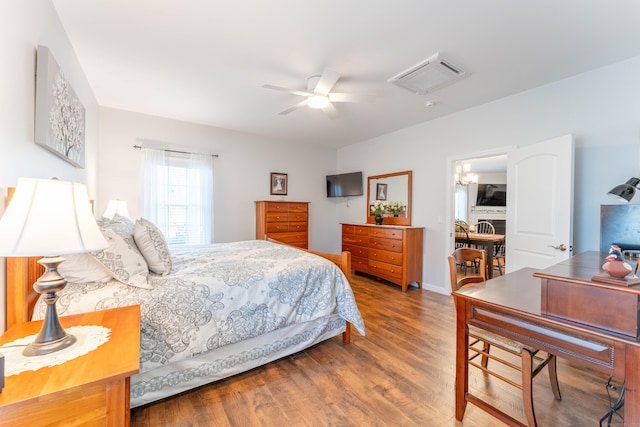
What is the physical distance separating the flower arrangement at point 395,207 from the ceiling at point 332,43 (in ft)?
5.93

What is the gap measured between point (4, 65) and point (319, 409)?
7.81 ft

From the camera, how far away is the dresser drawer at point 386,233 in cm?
407

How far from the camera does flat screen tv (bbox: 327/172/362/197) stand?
5.33 metres

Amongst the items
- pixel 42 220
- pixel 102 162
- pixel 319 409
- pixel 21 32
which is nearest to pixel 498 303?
pixel 319 409

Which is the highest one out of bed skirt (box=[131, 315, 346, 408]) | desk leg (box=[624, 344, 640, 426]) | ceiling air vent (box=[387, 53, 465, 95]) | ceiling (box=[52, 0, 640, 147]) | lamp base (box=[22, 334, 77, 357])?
ceiling (box=[52, 0, 640, 147])

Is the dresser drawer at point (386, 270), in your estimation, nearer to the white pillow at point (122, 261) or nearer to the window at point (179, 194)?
the window at point (179, 194)

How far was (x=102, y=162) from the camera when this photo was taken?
11.7 feet

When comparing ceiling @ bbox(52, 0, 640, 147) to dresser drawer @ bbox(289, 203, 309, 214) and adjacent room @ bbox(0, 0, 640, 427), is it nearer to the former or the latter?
adjacent room @ bbox(0, 0, 640, 427)

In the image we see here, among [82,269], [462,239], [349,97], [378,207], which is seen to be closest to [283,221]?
[378,207]

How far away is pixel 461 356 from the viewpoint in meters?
1.49

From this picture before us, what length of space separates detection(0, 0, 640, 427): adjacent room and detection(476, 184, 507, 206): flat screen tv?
5.17 meters

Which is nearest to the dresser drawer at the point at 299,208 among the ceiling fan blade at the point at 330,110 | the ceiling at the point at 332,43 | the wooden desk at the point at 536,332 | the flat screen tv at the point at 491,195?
the ceiling at the point at 332,43

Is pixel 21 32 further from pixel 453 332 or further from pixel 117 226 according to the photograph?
pixel 453 332

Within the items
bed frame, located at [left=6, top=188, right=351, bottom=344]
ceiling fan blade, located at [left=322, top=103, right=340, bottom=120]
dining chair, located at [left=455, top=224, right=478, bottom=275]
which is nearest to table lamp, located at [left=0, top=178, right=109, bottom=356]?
bed frame, located at [left=6, top=188, right=351, bottom=344]
